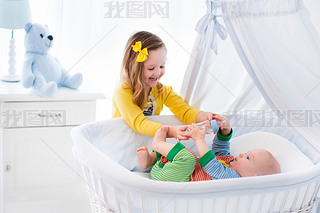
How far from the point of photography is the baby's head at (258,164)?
156 centimetres

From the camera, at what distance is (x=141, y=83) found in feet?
5.89

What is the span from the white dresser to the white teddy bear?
5 cm

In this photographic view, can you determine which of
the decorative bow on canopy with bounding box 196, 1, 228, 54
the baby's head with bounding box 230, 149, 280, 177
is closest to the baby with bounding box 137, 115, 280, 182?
the baby's head with bounding box 230, 149, 280, 177

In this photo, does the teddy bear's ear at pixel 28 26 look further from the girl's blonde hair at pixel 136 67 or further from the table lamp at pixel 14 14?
the girl's blonde hair at pixel 136 67

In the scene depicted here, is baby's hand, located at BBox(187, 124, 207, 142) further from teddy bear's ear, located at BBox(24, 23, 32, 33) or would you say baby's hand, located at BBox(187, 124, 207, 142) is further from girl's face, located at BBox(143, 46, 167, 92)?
teddy bear's ear, located at BBox(24, 23, 32, 33)

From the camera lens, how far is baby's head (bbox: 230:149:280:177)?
5.12ft

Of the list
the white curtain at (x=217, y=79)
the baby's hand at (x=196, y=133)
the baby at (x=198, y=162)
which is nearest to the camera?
the baby at (x=198, y=162)

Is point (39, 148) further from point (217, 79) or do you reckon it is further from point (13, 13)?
point (217, 79)

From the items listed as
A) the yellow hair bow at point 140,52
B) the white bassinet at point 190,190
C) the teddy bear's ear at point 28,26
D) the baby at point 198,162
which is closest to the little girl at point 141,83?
the yellow hair bow at point 140,52

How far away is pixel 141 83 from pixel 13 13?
0.68 m

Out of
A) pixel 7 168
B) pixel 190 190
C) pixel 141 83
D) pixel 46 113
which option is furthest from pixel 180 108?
pixel 7 168

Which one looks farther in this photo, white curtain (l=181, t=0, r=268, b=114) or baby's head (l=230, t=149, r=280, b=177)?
white curtain (l=181, t=0, r=268, b=114)

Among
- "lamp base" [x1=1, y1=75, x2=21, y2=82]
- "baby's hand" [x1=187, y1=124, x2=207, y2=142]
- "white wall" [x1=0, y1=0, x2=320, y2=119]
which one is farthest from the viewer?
"white wall" [x1=0, y1=0, x2=320, y2=119]

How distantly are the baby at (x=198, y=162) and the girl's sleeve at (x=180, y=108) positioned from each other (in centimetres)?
17
